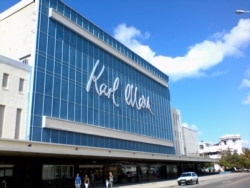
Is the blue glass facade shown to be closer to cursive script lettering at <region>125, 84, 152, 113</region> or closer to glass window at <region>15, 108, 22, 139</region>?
cursive script lettering at <region>125, 84, 152, 113</region>

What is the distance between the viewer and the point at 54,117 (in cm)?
3500

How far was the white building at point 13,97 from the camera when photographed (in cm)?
3054

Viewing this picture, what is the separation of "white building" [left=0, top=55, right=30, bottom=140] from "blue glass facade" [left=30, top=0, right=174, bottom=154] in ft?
3.51

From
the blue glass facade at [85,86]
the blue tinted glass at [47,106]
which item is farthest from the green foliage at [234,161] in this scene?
the blue tinted glass at [47,106]

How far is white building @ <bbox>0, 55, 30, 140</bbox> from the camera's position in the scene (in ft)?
100

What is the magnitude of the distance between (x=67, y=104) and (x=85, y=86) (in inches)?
186

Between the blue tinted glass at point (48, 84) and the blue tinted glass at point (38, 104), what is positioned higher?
the blue tinted glass at point (48, 84)

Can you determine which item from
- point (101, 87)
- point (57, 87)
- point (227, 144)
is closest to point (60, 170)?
point (57, 87)

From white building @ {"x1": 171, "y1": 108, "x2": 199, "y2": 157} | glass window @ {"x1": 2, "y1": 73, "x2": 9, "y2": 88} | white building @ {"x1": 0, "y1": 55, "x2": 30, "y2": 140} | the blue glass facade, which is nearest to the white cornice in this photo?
the blue glass facade

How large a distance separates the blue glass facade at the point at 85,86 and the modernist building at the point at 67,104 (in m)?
0.12

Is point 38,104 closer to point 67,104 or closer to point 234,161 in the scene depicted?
point 67,104

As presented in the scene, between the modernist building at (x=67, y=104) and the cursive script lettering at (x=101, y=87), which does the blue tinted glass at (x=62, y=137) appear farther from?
the cursive script lettering at (x=101, y=87)

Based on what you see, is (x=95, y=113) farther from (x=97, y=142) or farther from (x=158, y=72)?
(x=158, y=72)

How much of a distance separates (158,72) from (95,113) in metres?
29.4
